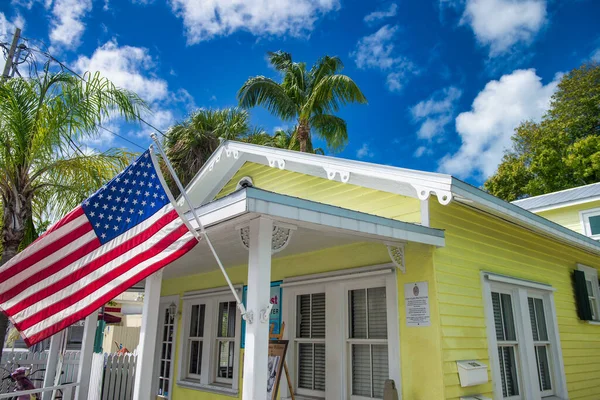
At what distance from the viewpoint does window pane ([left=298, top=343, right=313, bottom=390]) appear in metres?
5.97

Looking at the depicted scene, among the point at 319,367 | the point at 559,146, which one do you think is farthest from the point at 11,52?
the point at 559,146

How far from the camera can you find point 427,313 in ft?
15.9

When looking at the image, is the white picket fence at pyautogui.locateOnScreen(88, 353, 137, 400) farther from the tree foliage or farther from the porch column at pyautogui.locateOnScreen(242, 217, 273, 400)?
the tree foliage

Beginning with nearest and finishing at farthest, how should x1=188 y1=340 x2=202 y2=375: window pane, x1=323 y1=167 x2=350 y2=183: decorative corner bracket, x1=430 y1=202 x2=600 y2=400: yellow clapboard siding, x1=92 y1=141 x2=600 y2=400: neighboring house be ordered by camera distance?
x1=92 y1=141 x2=600 y2=400: neighboring house, x1=430 y1=202 x2=600 y2=400: yellow clapboard siding, x1=323 y1=167 x2=350 y2=183: decorative corner bracket, x1=188 y1=340 x2=202 y2=375: window pane

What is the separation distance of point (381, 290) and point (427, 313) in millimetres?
723

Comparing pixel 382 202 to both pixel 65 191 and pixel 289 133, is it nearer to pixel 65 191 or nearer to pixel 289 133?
pixel 65 191

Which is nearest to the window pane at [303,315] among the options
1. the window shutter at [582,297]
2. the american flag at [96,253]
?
the american flag at [96,253]

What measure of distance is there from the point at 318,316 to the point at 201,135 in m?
10.6

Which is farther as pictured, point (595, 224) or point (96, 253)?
point (595, 224)

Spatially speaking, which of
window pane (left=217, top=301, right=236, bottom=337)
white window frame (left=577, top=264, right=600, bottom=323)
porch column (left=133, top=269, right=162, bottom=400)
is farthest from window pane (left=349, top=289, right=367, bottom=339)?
white window frame (left=577, top=264, right=600, bottom=323)

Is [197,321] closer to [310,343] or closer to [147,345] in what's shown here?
[310,343]

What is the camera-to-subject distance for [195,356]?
834 centimetres

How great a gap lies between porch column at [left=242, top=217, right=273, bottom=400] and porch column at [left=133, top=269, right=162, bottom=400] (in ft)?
4.88

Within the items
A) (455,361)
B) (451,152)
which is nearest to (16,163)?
(455,361)
